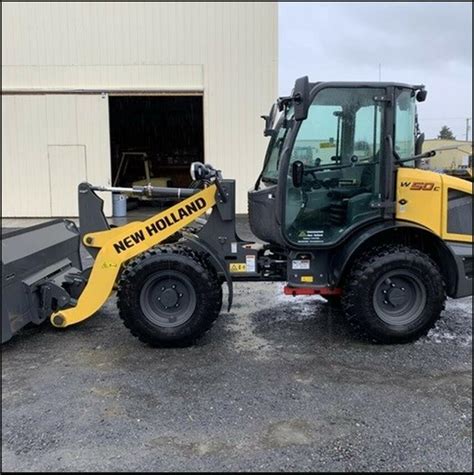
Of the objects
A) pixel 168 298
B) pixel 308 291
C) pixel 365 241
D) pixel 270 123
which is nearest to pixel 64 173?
pixel 270 123

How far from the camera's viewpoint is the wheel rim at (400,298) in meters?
4.70

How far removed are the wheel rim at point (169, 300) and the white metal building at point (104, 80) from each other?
9470 millimetres

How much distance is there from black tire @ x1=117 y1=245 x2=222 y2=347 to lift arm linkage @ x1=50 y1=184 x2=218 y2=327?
0.15 m

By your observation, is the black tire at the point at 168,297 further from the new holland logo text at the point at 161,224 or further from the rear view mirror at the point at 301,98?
the rear view mirror at the point at 301,98

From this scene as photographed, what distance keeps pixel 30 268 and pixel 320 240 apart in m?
2.68

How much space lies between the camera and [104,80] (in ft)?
48.0

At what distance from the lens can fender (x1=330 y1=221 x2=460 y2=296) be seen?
4648 mm

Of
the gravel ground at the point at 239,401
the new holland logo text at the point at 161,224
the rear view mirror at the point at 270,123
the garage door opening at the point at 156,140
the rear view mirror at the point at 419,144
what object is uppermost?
the garage door opening at the point at 156,140

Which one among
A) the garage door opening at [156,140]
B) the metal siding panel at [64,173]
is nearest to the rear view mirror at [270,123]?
the metal siding panel at [64,173]

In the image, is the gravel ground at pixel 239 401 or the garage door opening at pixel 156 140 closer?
the gravel ground at pixel 239 401

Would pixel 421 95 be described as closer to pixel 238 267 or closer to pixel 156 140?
pixel 238 267

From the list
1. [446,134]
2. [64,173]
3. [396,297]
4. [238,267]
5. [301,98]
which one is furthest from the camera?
[446,134]

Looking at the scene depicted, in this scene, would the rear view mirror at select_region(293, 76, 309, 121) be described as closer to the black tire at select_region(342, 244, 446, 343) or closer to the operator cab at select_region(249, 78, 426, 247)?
the operator cab at select_region(249, 78, 426, 247)

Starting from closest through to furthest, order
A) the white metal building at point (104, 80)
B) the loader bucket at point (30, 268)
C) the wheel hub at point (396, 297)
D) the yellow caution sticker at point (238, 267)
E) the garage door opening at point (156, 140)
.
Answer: the loader bucket at point (30, 268)
the wheel hub at point (396, 297)
the yellow caution sticker at point (238, 267)
the white metal building at point (104, 80)
the garage door opening at point (156, 140)
